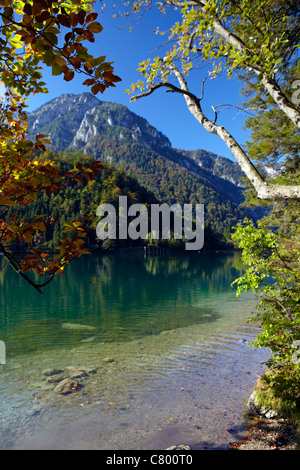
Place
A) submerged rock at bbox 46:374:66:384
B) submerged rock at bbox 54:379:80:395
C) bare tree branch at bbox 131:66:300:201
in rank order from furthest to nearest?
submerged rock at bbox 46:374:66:384 < submerged rock at bbox 54:379:80:395 < bare tree branch at bbox 131:66:300:201

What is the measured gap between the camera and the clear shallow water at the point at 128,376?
6.16 metres

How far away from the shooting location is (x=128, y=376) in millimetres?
9133

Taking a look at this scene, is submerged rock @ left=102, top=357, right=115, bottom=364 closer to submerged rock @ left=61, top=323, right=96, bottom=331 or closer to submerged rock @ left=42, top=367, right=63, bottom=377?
submerged rock @ left=42, top=367, right=63, bottom=377

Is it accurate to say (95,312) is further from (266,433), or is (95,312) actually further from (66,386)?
(266,433)

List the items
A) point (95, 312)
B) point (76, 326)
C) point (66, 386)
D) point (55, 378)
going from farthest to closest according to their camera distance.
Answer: point (95, 312) → point (76, 326) → point (55, 378) → point (66, 386)

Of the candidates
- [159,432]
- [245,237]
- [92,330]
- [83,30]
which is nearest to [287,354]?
[245,237]

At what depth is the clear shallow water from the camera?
6156 millimetres

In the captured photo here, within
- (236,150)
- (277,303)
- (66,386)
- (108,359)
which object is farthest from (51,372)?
(236,150)

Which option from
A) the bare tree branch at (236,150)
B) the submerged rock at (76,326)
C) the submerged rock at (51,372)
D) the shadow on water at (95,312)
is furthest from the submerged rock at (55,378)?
the bare tree branch at (236,150)

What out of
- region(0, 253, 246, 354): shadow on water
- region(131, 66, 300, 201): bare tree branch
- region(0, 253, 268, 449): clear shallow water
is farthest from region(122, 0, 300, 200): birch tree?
region(0, 253, 246, 354): shadow on water

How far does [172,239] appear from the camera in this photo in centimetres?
11144

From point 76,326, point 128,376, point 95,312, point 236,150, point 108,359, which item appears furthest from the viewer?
point 95,312

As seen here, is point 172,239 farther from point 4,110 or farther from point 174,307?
point 4,110
